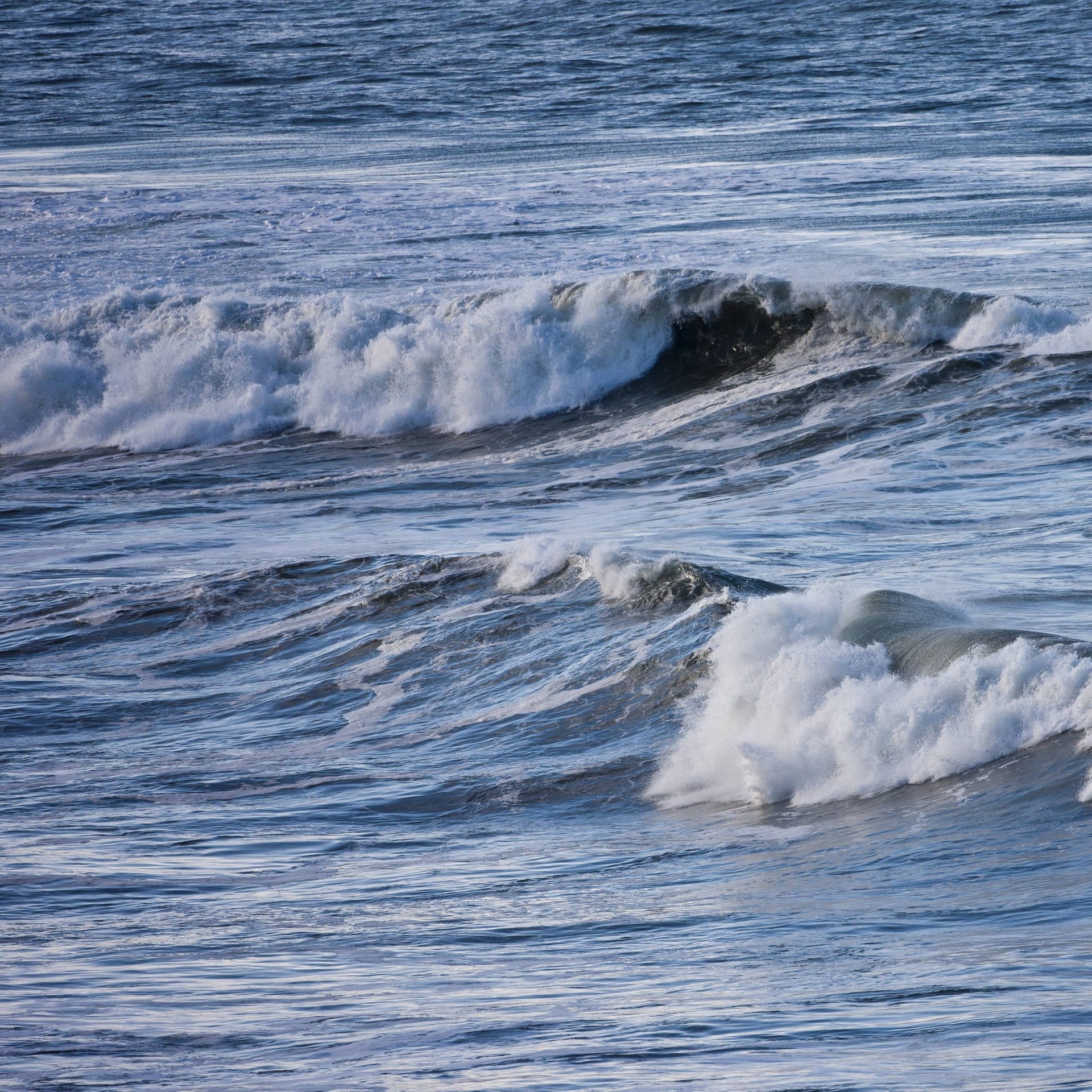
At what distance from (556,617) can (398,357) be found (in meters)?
9.56

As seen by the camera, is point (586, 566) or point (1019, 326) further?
point (1019, 326)

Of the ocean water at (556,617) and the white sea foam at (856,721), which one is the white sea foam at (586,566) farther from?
the white sea foam at (856,721)

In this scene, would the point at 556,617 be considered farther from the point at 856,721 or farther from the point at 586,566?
the point at 856,721

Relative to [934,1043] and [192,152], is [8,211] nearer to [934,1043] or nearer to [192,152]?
[192,152]

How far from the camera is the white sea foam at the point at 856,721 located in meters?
6.54

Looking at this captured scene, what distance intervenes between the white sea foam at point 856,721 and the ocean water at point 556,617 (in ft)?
0.07

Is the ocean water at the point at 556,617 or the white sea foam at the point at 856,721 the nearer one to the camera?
the ocean water at the point at 556,617

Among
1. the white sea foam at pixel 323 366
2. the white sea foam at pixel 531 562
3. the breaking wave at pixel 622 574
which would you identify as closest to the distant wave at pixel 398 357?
the white sea foam at pixel 323 366

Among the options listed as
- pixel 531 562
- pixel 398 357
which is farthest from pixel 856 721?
pixel 398 357

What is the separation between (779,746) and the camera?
6902mm

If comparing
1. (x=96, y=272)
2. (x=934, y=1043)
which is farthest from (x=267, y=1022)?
(x=96, y=272)

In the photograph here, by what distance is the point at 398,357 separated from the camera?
734 inches

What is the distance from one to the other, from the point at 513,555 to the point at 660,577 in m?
1.24

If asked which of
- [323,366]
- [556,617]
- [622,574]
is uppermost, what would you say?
[622,574]
